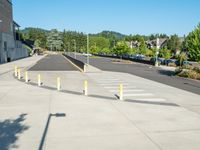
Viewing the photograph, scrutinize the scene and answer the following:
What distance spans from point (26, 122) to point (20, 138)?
1.93 meters

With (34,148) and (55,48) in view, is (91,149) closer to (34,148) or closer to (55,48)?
(34,148)

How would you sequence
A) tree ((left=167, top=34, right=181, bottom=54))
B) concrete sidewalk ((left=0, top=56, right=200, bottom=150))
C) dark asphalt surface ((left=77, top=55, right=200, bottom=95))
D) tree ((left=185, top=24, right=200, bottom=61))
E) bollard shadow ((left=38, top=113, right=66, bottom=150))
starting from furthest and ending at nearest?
tree ((left=167, top=34, right=181, bottom=54))
tree ((left=185, top=24, right=200, bottom=61))
dark asphalt surface ((left=77, top=55, right=200, bottom=95))
concrete sidewalk ((left=0, top=56, right=200, bottom=150))
bollard shadow ((left=38, top=113, right=66, bottom=150))

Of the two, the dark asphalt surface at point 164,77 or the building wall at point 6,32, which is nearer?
the dark asphalt surface at point 164,77

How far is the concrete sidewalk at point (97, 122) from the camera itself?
8.50 metres

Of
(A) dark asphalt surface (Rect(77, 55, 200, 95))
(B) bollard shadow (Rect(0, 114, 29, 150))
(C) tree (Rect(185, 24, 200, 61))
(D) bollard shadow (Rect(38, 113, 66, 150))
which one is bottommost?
(A) dark asphalt surface (Rect(77, 55, 200, 95))

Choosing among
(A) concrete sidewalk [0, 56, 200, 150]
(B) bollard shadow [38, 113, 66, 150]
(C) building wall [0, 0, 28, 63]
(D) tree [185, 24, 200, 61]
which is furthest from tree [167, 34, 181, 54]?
(B) bollard shadow [38, 113, 66, 150]

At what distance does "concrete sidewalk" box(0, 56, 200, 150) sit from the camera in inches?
335

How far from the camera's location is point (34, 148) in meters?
8.02

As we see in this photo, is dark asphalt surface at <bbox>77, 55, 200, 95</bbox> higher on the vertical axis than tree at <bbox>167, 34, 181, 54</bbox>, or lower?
lower

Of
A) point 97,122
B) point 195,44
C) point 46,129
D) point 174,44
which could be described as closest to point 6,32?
point 195,44

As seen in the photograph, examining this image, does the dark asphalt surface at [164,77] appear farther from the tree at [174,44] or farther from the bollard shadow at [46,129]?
the tree at [174,44]

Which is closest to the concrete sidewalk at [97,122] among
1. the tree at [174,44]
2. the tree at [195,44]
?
the tree at [195,44]

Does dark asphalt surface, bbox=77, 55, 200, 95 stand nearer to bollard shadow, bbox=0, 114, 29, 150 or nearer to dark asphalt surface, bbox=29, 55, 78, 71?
dark asphalt surface, bbox=29, 55, 78, 71

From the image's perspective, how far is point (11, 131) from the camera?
9.61 m
